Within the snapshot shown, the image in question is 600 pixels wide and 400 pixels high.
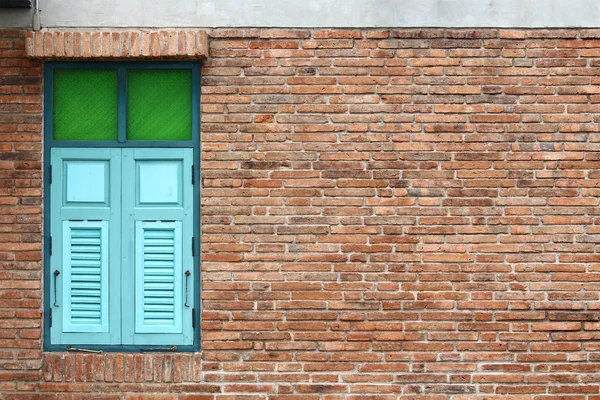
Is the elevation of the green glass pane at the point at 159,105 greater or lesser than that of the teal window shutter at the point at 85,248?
greater

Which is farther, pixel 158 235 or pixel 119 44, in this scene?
pixel 158 235

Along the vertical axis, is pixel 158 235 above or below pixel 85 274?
above

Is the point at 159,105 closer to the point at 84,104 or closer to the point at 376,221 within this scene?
the point at 84,104

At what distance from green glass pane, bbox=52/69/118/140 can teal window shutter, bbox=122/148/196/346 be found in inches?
11.7

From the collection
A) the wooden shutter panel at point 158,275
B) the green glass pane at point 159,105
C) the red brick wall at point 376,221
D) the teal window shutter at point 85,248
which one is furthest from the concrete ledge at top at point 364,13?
the wooden shutter panel at point 158,275

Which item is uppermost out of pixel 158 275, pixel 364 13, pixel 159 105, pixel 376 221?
pixel 364 13

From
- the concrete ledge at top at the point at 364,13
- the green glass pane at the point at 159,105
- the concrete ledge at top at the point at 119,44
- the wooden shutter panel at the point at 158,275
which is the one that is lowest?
the wooden shutter panel at the point at 158,275

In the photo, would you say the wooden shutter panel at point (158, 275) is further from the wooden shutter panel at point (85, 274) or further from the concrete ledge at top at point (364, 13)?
the concrete ledge at top at point (364, 13)

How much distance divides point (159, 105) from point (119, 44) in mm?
529

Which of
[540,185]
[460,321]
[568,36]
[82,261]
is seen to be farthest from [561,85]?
[82,261]

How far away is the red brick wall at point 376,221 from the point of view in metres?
5.43

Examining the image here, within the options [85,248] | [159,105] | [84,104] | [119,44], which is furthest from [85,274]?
[119,44]

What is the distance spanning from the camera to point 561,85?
5.47 m

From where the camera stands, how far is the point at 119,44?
5367 mm
